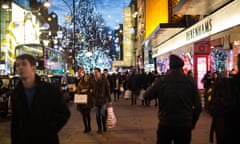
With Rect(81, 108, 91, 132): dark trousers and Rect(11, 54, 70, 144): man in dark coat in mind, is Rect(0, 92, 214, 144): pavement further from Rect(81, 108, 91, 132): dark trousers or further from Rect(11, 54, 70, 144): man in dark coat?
Rect(11, 54, 70, 144): man in dark coat

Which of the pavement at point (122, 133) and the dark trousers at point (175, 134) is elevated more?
the dark trousers at point (175, 134)

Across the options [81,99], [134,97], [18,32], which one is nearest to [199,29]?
[134,97]

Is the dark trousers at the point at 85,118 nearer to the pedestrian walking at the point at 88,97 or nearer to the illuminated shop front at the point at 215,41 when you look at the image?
the pedestrian walking at the point at 88,97

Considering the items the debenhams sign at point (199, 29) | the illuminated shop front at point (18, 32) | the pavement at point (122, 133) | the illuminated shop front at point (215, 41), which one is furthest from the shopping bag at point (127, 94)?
the illuminated shop front at point (18, 32)

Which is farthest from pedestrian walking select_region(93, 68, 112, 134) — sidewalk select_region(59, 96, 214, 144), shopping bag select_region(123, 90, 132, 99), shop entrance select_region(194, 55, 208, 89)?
shop entrance select_region(194, 55, 208, 89)

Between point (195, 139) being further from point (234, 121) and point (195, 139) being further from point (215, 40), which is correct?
point (215, 40)

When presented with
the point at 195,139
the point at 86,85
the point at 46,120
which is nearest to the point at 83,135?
the point at 86,85

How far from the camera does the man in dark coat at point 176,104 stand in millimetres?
6526

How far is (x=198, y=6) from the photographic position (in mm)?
21484

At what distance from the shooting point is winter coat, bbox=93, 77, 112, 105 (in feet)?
45.7

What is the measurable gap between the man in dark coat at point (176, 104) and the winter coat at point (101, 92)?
7260 mm

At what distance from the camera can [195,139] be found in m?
12.2

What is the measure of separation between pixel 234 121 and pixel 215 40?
1601 centimetres

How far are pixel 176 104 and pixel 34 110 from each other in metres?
2.23
